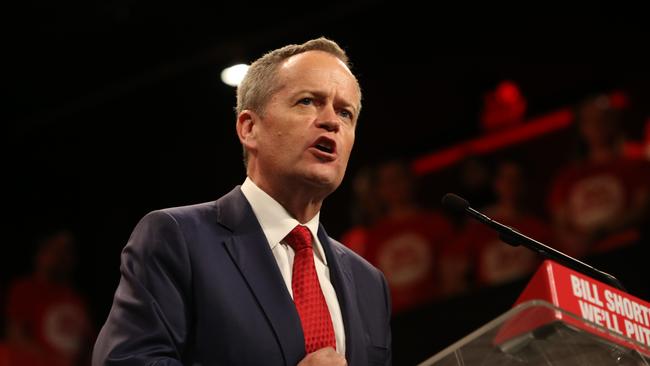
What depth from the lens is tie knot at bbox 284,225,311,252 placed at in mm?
1852

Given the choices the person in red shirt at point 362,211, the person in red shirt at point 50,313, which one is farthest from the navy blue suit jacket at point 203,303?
the person in red shirt at point 50,313

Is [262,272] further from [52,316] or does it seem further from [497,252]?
[52,316]

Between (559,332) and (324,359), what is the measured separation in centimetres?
41

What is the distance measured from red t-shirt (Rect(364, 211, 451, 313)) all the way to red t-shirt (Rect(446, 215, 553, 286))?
118mm

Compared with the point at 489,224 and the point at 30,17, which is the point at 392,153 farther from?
the point at 489,224

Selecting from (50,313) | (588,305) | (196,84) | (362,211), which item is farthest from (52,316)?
(588,305)

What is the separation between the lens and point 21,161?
626 cm

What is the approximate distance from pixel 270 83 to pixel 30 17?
334 cm

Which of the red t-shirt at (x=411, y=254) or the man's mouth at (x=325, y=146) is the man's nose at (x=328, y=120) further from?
the red t-shirt at (x=411, y=254)

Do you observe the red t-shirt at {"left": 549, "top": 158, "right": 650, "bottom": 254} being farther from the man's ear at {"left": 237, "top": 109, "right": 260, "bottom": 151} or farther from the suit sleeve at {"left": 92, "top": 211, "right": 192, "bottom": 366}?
the suit sleeve at {"left": 92, "top": 211, "right": 192, "bottom": 366}

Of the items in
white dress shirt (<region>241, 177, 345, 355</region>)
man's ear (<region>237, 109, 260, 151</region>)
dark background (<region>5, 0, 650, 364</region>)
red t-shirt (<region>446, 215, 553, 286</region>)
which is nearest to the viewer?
white dress shirt (<region>241, 177, 345, 355</region>)

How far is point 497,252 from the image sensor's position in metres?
4.62

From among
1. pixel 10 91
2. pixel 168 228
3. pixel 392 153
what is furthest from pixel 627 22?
pixel 168 228

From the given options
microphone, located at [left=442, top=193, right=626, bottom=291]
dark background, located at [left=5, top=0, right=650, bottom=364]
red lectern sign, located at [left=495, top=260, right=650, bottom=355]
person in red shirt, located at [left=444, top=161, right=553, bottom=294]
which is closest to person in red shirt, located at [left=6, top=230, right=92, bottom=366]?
dark background, located at [left=5, top=0, right=650, bottom=364]
